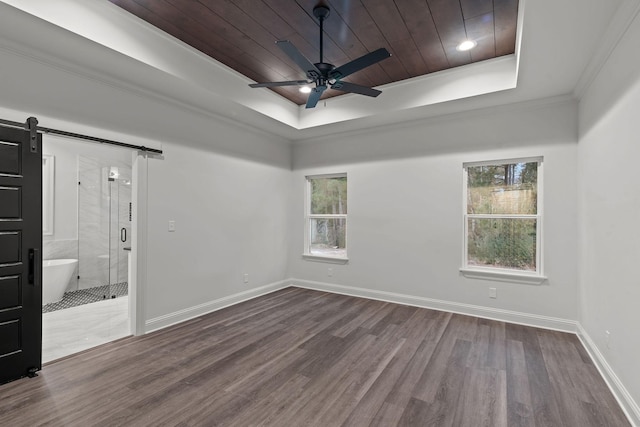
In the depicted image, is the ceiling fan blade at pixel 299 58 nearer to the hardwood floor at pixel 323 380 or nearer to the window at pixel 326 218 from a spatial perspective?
the hardwood floor at pixel 323 380

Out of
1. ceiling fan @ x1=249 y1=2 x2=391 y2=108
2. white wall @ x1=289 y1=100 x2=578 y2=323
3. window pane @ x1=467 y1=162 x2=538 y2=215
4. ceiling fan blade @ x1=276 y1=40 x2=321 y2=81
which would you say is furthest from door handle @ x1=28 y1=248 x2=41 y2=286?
window pane @ x1=467 y1=162 x2=538 y2=215

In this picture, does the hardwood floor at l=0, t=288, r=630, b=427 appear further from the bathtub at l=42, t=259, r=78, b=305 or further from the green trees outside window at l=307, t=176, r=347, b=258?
the bathtub at l=42, t=259, r=78, b=305

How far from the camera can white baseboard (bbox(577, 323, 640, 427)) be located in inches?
79.8

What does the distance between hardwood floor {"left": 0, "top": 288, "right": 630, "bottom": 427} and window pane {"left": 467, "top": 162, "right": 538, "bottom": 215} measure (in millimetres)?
1461

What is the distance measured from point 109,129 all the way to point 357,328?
3.42 m

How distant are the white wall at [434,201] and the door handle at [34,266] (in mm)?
3634

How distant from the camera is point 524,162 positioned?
3.90 m

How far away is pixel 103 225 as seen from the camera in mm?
5676

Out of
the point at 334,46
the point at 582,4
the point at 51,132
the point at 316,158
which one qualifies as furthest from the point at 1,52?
the point at 582,4

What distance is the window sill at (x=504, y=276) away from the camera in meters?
3.74

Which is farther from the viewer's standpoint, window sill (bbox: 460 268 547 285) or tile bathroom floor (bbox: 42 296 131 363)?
window sill (bbox: 460 268 547 285)

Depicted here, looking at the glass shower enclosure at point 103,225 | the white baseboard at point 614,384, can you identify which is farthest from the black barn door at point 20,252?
the white baseboard at point 614,384

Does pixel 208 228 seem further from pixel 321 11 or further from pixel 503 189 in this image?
pixel 503 189

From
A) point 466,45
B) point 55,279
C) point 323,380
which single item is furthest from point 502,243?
point 55,279
